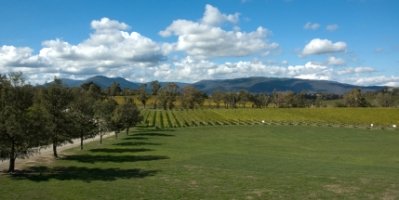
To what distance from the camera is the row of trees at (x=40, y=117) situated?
36.7m

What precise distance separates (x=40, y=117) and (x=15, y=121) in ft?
16.5

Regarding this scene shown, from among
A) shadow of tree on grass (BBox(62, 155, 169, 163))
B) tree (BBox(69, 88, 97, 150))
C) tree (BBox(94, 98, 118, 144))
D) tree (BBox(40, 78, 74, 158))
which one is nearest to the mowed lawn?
shadow of tree on grass (BBox(62, 155, 169, 163))

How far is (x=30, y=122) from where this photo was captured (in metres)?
38.0

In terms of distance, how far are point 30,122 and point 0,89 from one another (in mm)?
3679

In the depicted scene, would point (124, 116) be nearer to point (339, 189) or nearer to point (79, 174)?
point (79, 174)

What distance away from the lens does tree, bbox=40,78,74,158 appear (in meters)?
48.6

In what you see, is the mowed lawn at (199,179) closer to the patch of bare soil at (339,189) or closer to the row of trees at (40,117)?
the patch of bare soil at (339,189)

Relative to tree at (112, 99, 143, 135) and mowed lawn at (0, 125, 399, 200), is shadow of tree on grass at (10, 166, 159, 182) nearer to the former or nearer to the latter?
mowed lawn at (0, 125, 399, 200)

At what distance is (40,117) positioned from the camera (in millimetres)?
40969

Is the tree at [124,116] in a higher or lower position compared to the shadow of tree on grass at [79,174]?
higher

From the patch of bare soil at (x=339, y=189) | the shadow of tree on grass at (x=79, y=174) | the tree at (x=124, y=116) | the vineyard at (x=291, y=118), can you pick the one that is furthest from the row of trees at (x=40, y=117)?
the vineyard at (x=291, y=118)

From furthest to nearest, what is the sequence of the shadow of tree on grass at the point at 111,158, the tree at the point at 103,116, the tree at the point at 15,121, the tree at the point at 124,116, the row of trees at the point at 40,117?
the tree at the point at 124,116 < the tree at the point at 103,116 < the shadow of tree on grass at the point at 111,158 < the row of trees at the point at 40,117 < the tree at the point at 15,121

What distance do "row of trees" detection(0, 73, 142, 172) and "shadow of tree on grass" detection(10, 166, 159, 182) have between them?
2.10 meters

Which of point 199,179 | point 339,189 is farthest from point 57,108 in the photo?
point 339,189
